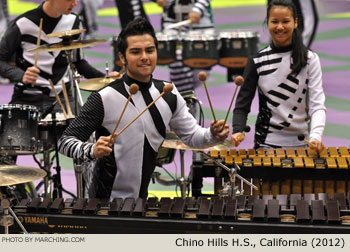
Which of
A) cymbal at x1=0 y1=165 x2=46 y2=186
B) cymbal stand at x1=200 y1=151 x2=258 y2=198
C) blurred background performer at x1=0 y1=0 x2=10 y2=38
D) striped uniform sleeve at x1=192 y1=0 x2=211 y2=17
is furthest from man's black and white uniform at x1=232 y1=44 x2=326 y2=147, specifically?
blurred background performer at x1=0 y1=0 x2=10 y2=38

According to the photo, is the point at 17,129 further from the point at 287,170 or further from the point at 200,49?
the point at 200,49

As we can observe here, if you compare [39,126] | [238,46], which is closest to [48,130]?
[39,126]

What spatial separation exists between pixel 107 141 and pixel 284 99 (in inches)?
69.3

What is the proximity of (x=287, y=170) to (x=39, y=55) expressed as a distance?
245 cm

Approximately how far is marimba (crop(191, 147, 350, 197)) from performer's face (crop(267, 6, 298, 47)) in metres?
0.81

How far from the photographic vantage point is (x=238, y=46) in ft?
26.7

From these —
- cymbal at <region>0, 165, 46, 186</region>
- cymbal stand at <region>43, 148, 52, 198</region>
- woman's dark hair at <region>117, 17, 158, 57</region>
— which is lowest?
cymbal stand at <region>43, 148, 52, 198</region>

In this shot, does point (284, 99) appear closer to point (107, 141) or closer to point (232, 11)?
→ point (107, 141)

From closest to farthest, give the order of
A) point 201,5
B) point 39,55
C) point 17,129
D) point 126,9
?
1. point 17,129
2. point 39,55
3. point 201,5
4. point 126,9

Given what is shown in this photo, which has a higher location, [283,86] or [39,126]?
[283,86]

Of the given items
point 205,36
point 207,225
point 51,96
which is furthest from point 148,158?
point 205,36

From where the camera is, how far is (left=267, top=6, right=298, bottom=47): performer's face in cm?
518

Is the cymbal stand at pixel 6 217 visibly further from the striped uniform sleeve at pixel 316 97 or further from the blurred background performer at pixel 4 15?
the blurred background performer at pixel 4 15

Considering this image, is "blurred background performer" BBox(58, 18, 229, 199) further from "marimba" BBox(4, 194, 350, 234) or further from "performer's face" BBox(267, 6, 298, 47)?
"performer's face" BBox(267, 6, 298, 47)
